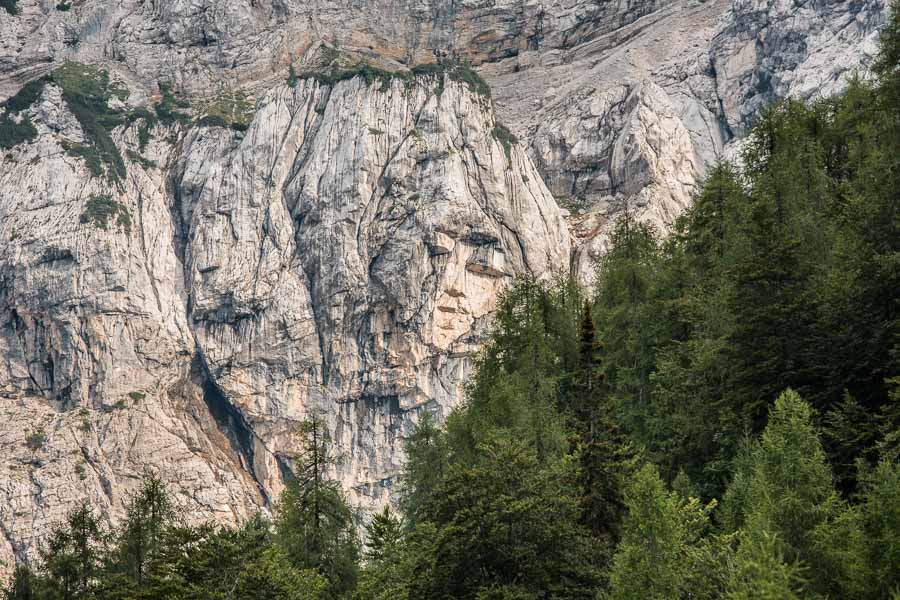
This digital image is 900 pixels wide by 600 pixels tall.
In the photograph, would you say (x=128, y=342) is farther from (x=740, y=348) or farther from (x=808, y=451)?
(x=808, y=451)

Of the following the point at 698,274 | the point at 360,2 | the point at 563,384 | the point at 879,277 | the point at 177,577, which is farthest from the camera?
the point at 360,2

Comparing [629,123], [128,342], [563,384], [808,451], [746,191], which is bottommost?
[808,451]

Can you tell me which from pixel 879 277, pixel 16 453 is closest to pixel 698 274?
pixel 879 277

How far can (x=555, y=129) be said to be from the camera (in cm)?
11206

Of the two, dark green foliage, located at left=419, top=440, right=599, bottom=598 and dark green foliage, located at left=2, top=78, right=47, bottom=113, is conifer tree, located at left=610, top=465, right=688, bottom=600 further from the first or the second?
dark green foliage, located at left=2, top=78, right=47, bottom=113

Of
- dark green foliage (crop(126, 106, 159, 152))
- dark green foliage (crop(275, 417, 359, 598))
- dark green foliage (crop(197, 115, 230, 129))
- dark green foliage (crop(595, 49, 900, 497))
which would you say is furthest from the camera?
dark green foliage (crop(197, 115, 230, 129))

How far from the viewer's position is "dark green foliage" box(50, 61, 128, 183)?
335 ft

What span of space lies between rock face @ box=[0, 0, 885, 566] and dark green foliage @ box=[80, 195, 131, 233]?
Answer: 23cm

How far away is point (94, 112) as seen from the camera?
108 metres

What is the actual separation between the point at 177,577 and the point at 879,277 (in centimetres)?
1938

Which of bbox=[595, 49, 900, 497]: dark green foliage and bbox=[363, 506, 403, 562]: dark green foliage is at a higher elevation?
bbox=[595, 49, 900, 497]: dark green foliage

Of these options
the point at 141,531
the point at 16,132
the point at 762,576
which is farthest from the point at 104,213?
the point at 762,576

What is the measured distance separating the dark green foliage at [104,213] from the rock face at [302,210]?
23cm

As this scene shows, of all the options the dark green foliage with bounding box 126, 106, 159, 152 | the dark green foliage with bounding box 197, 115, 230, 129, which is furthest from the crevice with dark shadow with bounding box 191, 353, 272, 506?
the dark green foliage with bounding box 197, 115, 230, 129
